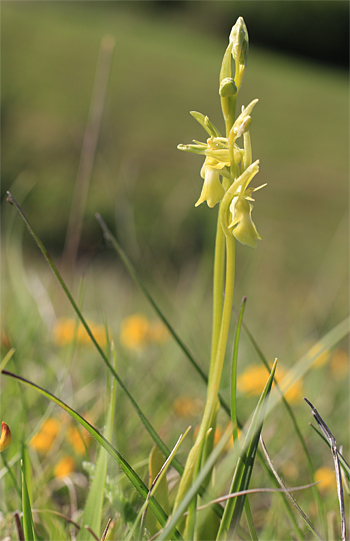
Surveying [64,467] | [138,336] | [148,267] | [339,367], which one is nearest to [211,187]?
[64,467]

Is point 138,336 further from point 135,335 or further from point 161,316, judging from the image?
point 161,316

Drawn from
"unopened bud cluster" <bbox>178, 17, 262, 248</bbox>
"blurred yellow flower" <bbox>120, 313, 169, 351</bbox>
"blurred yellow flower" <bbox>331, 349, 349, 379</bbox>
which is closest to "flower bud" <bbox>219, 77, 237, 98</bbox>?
"unopened bud cluster" <bbox>178, 17, 262, 248</bbox>

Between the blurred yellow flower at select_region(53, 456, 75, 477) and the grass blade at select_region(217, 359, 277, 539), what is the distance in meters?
0.21

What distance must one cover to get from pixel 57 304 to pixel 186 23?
566 centimetres

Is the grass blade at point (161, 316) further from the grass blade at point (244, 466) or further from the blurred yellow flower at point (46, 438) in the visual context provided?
the blurred yellow flower at point (46, 438)

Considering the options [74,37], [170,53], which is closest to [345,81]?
[170,53]

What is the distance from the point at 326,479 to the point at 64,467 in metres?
0.24

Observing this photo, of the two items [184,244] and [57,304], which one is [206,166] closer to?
[57,304]

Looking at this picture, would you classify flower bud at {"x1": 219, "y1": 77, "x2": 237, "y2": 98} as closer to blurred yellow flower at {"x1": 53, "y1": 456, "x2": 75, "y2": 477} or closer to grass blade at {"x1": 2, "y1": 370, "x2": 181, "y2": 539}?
grass blade at {"x1": 2, "y1": 370, "x2": 181, "y2": 539}

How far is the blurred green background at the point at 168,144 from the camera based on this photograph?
6.46 feet

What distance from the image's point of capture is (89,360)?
2.27 ft

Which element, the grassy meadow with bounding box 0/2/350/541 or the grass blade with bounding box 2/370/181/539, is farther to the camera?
the grassy meadow with bounding box 0/2/350/541

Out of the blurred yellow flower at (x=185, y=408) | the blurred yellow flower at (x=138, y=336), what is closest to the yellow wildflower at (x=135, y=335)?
the blurred yellow flower at (x=138, y=336)

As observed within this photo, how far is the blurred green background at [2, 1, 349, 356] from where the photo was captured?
197 centimetres
